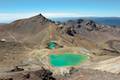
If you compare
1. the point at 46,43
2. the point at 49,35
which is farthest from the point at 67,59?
the point at 49,35

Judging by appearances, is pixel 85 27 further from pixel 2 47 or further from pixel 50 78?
pixel 50 78

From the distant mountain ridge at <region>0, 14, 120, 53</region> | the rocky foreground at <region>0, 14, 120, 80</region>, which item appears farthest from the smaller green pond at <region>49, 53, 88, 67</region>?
the distant mountain ridge at <region>0, 14, 120, 53</region>

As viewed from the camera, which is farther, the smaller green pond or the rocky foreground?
the smaller green pond

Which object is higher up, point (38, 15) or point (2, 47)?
point (38, 15)

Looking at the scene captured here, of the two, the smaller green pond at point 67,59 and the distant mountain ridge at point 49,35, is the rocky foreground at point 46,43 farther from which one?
the smaller green pond at point 67,59

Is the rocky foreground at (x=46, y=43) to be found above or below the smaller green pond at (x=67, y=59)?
above

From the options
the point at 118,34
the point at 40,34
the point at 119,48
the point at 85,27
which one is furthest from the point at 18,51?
the point at 118,34

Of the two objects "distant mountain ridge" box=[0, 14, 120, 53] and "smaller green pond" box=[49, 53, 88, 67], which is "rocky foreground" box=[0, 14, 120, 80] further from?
"smaller green pond" box=[49, 53, 88, 67]

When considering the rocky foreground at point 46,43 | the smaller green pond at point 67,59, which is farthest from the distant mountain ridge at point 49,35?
the smaller green pond at point 67,59

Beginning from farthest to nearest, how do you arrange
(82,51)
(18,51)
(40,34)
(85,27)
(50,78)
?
(85,27), (40,34), (82,51), (18,51), (50,78)
